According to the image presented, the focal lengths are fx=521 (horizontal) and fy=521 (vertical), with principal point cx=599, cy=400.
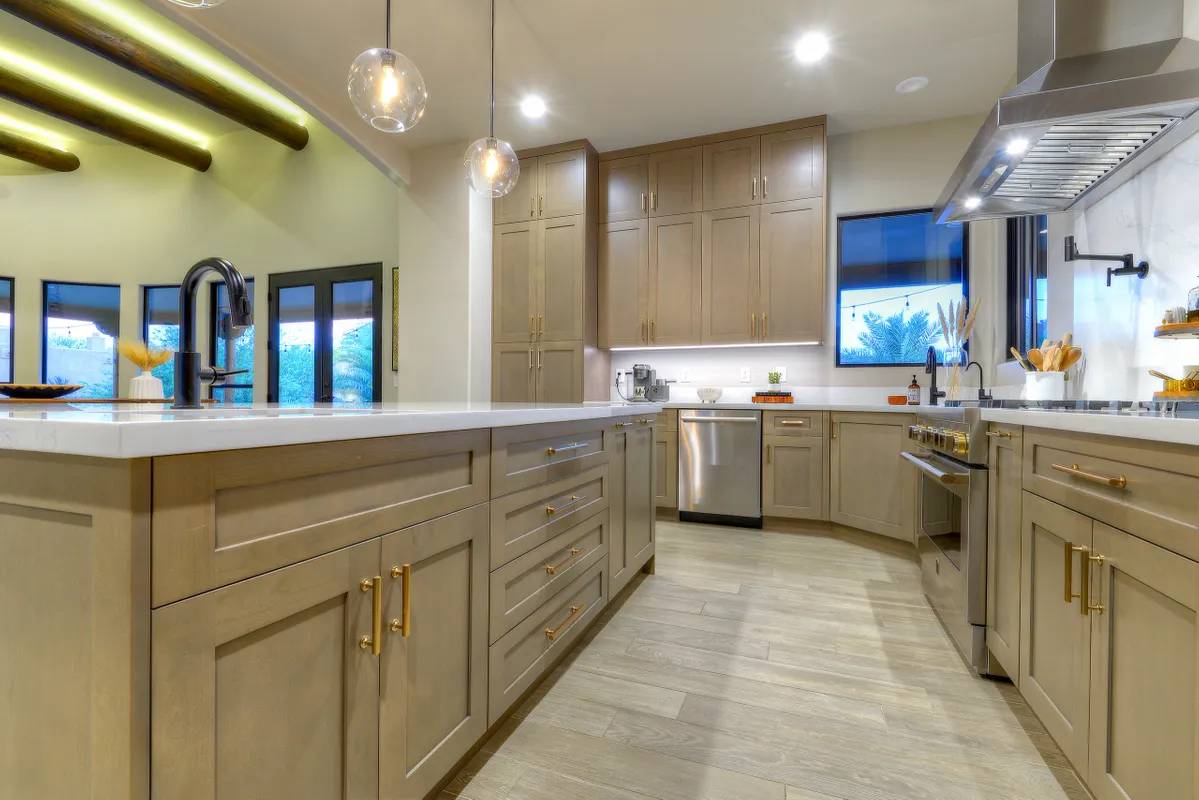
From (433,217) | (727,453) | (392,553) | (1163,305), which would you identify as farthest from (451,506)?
(433,217)

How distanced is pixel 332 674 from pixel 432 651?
0.26 m

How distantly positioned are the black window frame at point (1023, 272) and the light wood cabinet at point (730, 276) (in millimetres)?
1595

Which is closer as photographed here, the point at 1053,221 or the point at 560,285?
the point at 1053,221

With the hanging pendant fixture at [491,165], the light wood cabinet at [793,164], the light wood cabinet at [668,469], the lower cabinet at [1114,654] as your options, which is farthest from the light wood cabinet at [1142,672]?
the light wood cabinet at [793,164]

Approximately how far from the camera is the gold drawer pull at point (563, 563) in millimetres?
1603

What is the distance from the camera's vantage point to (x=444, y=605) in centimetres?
113

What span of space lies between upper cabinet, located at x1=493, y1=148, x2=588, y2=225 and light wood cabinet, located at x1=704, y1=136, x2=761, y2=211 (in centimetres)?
102

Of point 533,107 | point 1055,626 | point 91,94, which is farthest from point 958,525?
point 91,94

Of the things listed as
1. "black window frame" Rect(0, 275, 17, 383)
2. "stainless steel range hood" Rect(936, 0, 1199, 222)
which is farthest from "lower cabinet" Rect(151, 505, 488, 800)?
"black window frame" Rect(0, 275, 17, 383)

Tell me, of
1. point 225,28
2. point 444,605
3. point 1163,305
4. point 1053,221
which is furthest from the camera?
point 225,28

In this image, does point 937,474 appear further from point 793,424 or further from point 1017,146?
point 793,424

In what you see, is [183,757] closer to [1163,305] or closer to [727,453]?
[1163,305]

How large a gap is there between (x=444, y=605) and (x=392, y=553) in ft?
0.75

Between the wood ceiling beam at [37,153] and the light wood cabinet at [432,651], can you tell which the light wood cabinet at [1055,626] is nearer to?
the light wood cabinet at [432,651]
